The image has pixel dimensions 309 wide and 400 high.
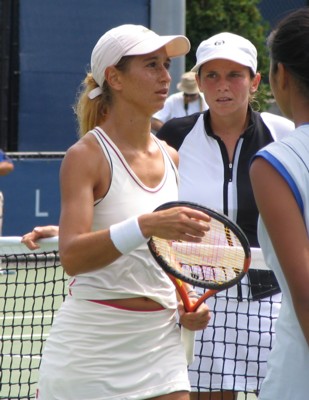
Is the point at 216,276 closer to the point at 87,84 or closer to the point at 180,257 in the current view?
the point at 180,257

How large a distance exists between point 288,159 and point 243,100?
1965 mm

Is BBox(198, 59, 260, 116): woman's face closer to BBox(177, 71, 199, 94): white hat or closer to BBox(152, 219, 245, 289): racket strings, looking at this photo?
BBox(152, 219, 245, 289): racket strings

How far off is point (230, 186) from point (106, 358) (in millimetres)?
1122

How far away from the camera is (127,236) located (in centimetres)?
282

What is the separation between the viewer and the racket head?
286cm

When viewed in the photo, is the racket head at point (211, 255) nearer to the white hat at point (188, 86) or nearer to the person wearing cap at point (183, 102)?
the person wearing cap at point (183, 102)

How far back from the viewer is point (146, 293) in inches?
121

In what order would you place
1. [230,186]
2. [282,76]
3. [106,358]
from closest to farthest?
[282,76] < [106,358] < [230,186]

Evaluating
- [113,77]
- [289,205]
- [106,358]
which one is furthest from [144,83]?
[289,205]

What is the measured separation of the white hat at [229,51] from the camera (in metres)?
4.03

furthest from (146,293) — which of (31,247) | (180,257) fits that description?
(31,247)

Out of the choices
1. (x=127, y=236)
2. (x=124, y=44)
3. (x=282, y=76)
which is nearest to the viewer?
(x=282, y=76)

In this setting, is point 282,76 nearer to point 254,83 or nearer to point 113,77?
point 113,77

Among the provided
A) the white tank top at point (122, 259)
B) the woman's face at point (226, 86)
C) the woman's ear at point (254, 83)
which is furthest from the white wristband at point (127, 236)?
the woman's ear at point (254, 83)
